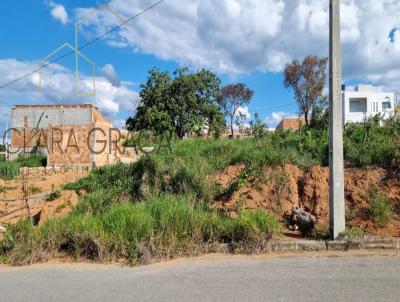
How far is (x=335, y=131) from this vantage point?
6.51m

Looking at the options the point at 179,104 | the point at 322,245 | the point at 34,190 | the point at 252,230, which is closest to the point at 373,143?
the point at 322,245

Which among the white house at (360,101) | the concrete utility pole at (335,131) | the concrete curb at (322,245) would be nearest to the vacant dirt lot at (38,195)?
the concrete curb at (322,245)

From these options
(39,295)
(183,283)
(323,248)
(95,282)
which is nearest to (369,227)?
(323,248)

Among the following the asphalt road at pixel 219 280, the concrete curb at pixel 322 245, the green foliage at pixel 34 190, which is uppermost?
the green foliage at pixel 34 190

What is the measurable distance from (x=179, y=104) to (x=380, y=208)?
31.3m

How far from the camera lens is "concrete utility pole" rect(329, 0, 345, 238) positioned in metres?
6.38

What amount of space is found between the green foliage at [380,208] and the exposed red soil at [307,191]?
0.37 ft

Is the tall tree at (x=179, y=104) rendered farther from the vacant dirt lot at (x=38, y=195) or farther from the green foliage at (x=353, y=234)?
the green foliage at (x=353, y=234)

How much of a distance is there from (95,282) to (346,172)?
Answer: 580cm

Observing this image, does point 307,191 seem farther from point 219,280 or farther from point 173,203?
point 219,280

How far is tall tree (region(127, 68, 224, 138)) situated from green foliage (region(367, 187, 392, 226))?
95.3ft

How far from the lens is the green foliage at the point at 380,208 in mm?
6875

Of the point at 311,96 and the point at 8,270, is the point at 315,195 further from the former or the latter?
the point at 311,96

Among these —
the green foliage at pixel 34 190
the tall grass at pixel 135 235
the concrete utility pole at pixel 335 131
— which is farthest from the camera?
the green foliage at pixel 34 190
